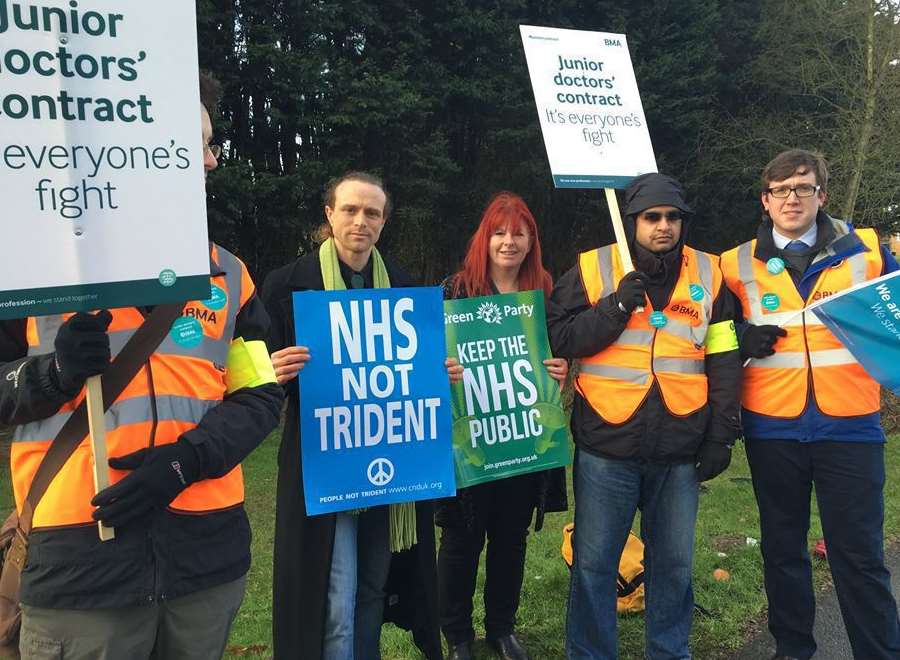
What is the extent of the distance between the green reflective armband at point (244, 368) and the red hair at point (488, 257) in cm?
153

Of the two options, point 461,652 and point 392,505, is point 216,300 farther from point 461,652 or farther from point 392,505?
point 461,652

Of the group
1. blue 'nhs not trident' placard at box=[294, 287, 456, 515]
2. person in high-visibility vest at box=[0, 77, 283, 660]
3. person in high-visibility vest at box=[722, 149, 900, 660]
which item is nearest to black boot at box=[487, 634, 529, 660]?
blue 'nhs not trident' placard at box=[294, 287, 456, 515]

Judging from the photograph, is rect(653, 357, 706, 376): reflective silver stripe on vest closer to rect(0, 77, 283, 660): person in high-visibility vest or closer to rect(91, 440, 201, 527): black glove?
rect(0, 77, 283, 660): person in high-visibility vest

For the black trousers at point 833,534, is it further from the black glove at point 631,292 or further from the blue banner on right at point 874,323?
the black glove at point 631,292

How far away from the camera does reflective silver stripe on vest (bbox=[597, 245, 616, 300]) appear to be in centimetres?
329

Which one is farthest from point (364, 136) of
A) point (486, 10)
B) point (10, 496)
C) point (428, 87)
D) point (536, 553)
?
point (536, 553)

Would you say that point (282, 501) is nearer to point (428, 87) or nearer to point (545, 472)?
point (545, 472)

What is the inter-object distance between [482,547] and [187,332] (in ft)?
6.87

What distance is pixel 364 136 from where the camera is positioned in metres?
12.6

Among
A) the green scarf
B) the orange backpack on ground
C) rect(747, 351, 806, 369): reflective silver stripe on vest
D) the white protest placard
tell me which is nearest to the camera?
the white protest placard

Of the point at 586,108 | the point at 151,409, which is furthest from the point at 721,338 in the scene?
the point at 151,409

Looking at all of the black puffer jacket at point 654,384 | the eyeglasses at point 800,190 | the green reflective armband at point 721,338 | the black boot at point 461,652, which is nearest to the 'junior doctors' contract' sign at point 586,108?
the black puffer jacket at point 654,384

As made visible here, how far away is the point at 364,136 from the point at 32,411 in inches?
448

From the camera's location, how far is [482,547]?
3.62 meters
